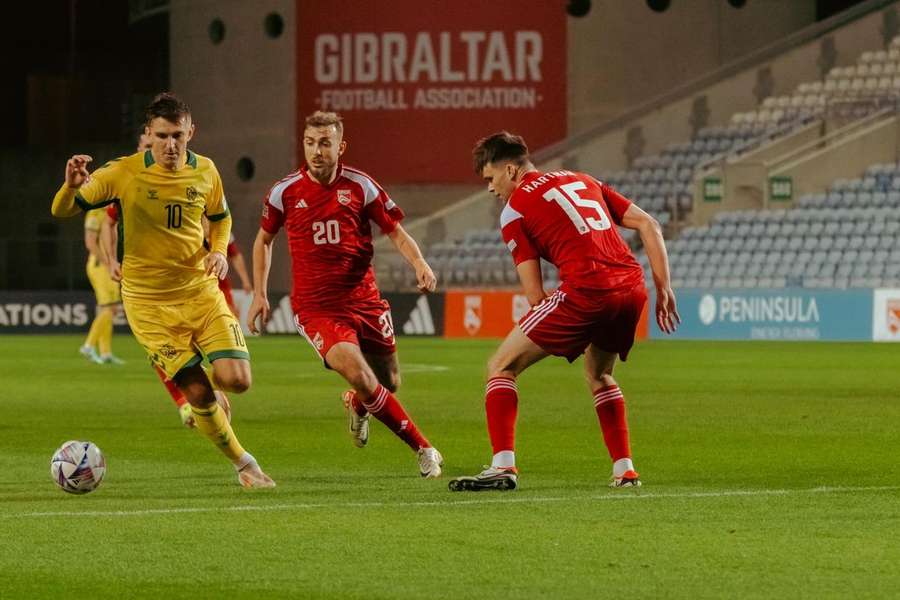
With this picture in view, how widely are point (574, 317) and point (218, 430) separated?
2.03 m

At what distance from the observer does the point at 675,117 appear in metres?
37.6

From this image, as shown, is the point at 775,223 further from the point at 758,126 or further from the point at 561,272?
the point at 561,272

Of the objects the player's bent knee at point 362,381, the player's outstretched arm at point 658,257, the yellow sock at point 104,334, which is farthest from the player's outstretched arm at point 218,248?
the yellow sock at point 104,334

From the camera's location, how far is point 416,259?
10.2m

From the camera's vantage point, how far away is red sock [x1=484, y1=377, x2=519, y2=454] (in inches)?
357

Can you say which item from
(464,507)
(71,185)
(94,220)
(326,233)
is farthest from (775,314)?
(464,507)

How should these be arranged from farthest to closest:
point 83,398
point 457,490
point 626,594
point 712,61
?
point 712,61 < point 83,398 < point 457,490 < point 626,594

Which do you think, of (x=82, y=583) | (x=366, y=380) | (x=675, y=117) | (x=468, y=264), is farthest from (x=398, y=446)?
(x=675, y=117)

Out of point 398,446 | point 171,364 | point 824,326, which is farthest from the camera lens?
point 824,326

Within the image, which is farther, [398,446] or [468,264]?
[468,264]

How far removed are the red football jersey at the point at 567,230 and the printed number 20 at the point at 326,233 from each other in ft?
5.60

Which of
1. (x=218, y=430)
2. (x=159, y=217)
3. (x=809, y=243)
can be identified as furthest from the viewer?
(x=809, y=243)

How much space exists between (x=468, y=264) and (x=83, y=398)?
18.9 meters

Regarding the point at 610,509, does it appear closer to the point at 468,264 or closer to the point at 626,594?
the point at 626,594
